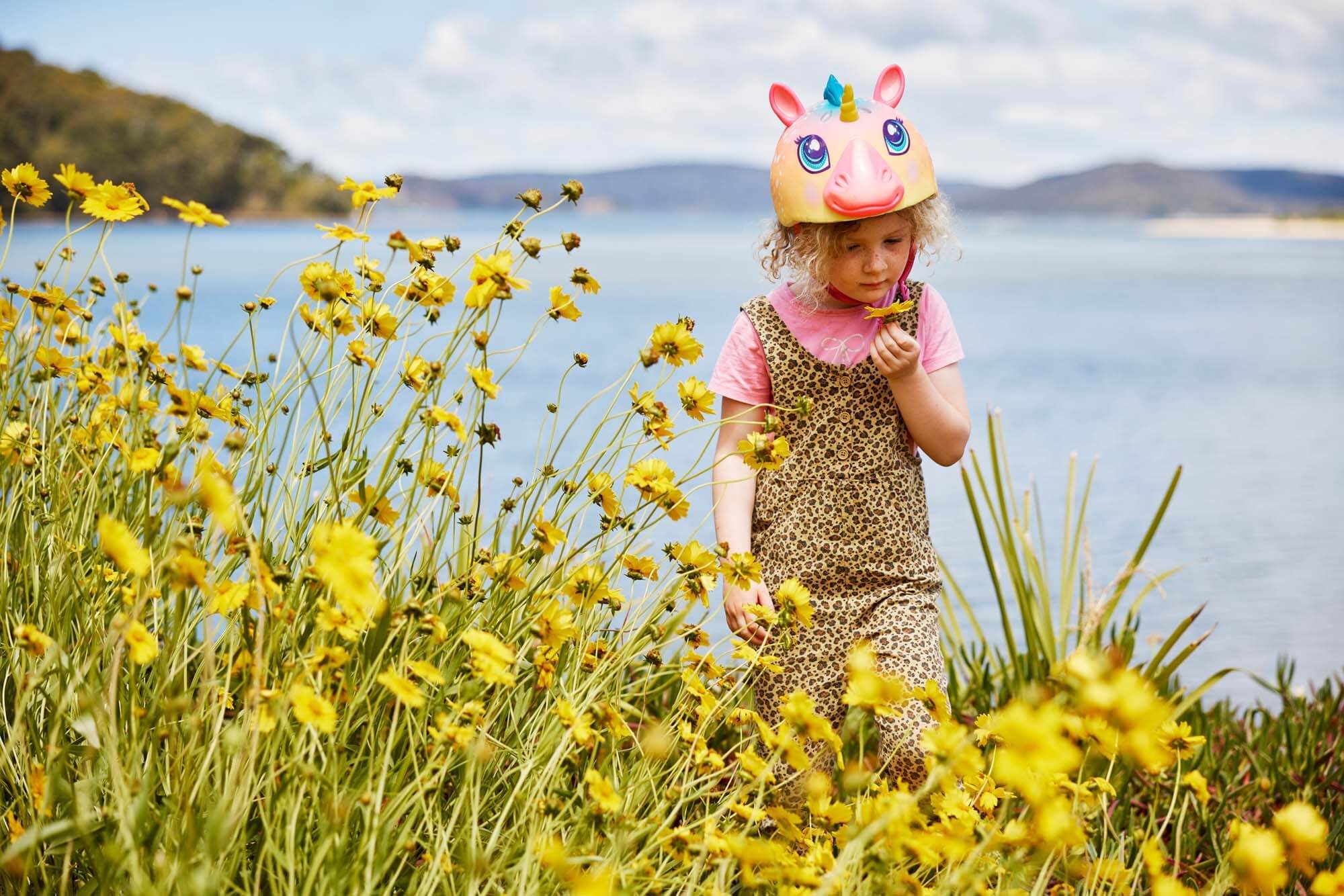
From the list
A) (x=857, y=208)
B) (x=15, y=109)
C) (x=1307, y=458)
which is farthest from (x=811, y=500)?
(x=15, y=109)

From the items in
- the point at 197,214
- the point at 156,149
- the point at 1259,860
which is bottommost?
the point at 1259,860

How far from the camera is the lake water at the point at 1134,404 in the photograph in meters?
5.09

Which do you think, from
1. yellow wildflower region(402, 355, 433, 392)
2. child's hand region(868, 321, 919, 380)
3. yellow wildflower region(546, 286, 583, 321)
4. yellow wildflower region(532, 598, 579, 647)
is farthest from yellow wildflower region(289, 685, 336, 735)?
child's hand region(868, 321, 919, 380)

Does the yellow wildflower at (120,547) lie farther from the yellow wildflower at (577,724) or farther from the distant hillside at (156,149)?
the distant hillside at (156,149)

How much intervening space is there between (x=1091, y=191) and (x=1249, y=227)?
29.0 meters

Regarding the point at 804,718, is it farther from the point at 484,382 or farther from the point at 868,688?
the point at 484,382

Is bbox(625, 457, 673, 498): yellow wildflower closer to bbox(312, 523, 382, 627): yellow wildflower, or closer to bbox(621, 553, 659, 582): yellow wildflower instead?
bbox(621, 553, 659, 582): yellow wildflower

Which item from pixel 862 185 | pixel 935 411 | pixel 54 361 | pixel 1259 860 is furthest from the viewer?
pixel 935 411

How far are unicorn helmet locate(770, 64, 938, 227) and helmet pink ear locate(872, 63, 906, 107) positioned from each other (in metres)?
0.07

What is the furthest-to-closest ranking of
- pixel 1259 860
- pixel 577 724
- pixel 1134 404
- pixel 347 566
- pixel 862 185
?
1. pixel 1134 404
2. pixel 862 185
3. pixel 577 724
4. pixel 347 566
5. pixel 1259 860

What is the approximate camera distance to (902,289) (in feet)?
7.42

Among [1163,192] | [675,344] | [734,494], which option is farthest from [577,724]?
[1163,192]

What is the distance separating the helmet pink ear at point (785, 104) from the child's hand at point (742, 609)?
859mm

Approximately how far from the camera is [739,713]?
1.74m
